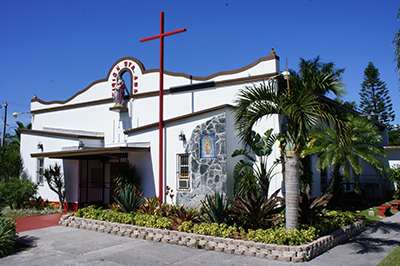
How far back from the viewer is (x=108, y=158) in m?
16.7

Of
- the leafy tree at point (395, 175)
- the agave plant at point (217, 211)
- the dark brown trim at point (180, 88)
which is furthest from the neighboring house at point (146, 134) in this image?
the leafy tree at point (395, 175)

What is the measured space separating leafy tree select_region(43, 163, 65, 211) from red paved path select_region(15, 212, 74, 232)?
66.2 inches

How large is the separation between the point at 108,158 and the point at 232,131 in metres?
7.07

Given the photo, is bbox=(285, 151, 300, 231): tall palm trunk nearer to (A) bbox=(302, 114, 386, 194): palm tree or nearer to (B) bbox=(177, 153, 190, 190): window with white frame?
(A) bbox=(302, 114, 386, 194): palm tree

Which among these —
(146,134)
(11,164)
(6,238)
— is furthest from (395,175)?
(11,164)

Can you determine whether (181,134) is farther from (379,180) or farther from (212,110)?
(379,180)

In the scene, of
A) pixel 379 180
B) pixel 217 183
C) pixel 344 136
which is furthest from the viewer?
pixel 379 180

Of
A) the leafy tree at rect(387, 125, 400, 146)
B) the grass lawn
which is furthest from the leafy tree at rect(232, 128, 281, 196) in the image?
the leafy tree at rect(387, 125, 400, 146)

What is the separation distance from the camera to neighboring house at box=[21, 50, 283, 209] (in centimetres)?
1291

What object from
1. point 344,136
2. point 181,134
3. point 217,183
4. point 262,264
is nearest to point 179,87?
point 181,134

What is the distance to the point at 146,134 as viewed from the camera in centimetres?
1509

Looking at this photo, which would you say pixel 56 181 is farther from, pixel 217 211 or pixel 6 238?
pixel 217 211

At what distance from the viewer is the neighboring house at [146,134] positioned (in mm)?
12906

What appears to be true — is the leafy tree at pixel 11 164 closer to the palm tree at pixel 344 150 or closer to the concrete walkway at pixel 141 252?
the concrete walkway at pixel 141 252
